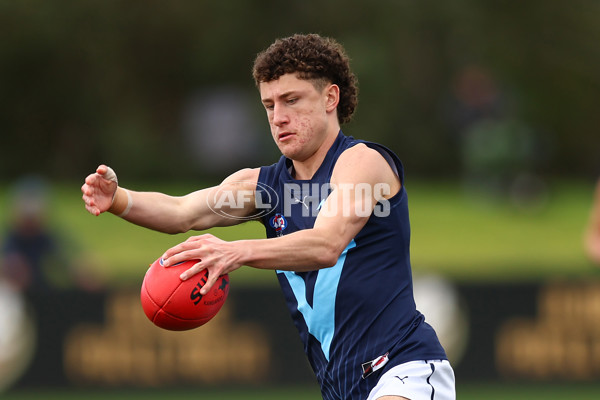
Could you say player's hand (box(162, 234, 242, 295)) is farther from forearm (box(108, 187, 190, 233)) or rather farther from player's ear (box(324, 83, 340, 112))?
player's ear (box(324, 83, 340, 112))

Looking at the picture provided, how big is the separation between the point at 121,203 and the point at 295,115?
1057 millimetres

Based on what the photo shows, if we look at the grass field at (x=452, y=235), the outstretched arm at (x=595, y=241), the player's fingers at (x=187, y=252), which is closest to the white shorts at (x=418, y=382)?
the player's fingers at (x=187, y=252)

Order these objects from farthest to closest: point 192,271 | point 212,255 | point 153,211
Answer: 1. point 153,211
2. point 192,271
3. point 212,255

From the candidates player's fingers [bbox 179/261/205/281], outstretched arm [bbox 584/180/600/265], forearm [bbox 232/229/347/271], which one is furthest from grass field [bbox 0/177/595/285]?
forearm [bbox 232/229/347/271]

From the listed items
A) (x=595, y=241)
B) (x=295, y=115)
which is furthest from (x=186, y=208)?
(x=595, y=241)

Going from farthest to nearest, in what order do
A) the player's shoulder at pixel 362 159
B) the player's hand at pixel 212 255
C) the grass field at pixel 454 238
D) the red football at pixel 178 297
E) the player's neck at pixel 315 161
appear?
the grass field at pixel 454 238 < the player's neck at pixel 315 161 < the player's shoulder at pixel 362 159 < the red football at pixel 178 297 < the player's hand at pixel 212 255

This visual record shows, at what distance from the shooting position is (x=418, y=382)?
4.85 metres

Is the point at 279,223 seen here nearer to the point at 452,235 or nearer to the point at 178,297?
the point at 178,297

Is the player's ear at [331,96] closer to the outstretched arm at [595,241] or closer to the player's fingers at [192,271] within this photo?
the player's fingers at [192,271]

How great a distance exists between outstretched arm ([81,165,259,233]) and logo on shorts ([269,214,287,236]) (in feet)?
0.63

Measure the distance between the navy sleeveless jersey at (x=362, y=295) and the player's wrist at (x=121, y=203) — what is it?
0.86 metres

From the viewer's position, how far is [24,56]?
2523cm

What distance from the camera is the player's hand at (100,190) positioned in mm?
→ 5008

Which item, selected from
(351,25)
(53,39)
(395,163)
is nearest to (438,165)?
(351,25)
